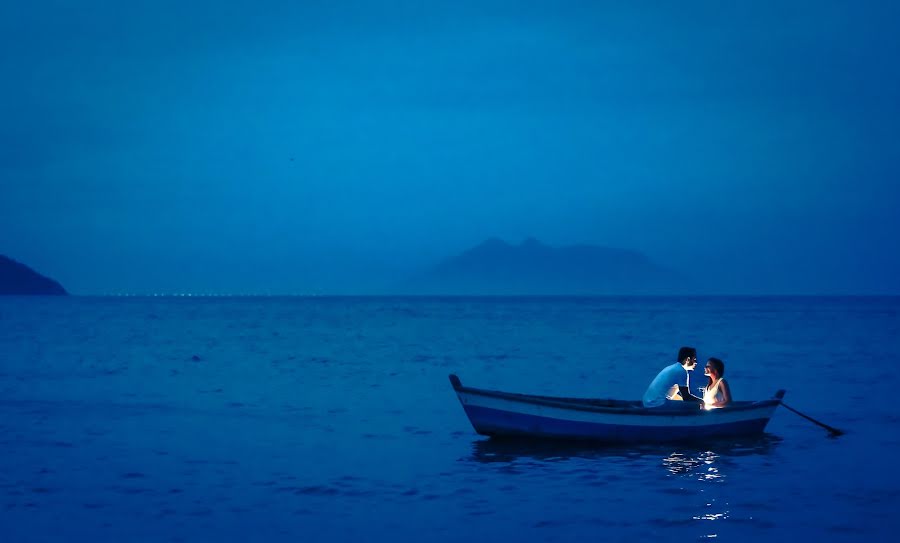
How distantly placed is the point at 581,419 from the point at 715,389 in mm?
3574

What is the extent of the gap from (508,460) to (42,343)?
59258mm

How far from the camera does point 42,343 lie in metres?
69.6

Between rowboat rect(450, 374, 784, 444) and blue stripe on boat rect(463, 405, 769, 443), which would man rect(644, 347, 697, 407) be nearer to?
rowboat rect(450, 374, 784, 444)

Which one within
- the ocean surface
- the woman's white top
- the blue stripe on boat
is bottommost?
the ocean surface

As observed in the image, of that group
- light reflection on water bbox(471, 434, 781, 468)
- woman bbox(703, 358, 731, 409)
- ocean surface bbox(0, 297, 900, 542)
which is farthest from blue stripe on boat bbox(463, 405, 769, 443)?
woman bbox(703, 358, 731, 409)

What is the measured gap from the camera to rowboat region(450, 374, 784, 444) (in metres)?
21.0

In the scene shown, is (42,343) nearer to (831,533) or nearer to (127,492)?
(127,492)

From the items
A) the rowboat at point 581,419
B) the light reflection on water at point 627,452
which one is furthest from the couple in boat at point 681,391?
the light reflection on water at point 627,452

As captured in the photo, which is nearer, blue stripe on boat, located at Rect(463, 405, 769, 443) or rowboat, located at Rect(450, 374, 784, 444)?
rowboat, located at Rect(450, 374, 784, 444)

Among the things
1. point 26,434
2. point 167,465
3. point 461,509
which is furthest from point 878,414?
point 26,434

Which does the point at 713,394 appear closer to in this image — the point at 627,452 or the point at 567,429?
the point at 627,452

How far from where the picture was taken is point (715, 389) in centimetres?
2191

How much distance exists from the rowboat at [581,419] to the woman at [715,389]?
26 cm

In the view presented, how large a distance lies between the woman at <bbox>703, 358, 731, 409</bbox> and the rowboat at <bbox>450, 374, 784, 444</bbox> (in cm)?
26
